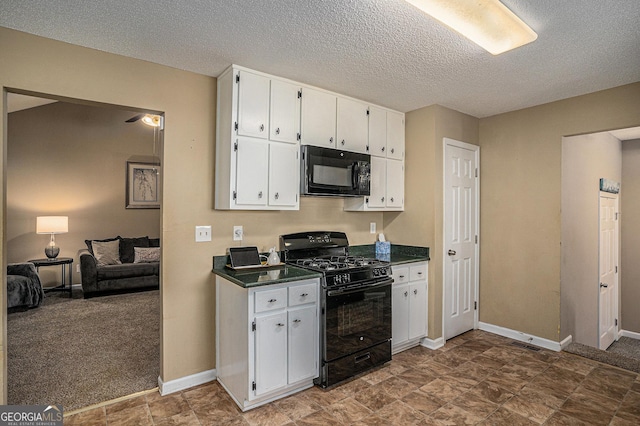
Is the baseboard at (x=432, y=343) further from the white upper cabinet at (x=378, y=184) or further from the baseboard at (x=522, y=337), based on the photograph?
the white upper cabinet at (x=378, y=184)

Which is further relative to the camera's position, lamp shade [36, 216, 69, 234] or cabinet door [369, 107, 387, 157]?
lamp shade [36, 216, 69, 234]

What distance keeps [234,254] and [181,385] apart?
1077 millimetres

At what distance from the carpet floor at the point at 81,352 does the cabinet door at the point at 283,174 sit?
5.91ft

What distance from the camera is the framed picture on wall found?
6734 mm

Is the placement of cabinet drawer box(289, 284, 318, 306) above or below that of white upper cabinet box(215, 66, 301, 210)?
below

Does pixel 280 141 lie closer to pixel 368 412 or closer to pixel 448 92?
pixel 448 92

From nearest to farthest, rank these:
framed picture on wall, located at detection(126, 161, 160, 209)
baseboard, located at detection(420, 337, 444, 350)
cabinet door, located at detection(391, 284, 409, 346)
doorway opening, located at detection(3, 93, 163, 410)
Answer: cabinet door, located at detection(391, 284, 409, 346) → baseboard, located at detection(420, 337, 444, 350) → doorway opening, located at detection(3, 93, 163, 410) → framed picture on wall, located at detection(126, 161, 160, 209)

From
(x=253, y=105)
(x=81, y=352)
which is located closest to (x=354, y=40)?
(x=253, y=105)

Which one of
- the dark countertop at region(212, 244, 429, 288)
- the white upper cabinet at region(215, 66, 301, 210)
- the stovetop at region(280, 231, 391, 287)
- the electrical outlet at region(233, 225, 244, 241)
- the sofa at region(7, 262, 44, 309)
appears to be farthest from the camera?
the sofa at region(7, 262, 44, 309)

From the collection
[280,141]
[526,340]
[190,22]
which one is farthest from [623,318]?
[190,22]

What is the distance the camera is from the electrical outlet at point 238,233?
2.96 metres

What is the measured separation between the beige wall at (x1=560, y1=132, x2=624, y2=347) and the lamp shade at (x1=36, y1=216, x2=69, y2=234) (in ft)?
23.3

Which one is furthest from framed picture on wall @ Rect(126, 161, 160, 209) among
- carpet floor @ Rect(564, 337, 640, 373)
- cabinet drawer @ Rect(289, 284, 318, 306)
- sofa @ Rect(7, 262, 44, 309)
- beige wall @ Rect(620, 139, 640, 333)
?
beige wall @ Rect(620, 139, 640, 333)

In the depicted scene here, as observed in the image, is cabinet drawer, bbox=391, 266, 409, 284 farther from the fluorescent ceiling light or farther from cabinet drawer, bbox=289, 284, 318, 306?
the fluorescent ceiling light
